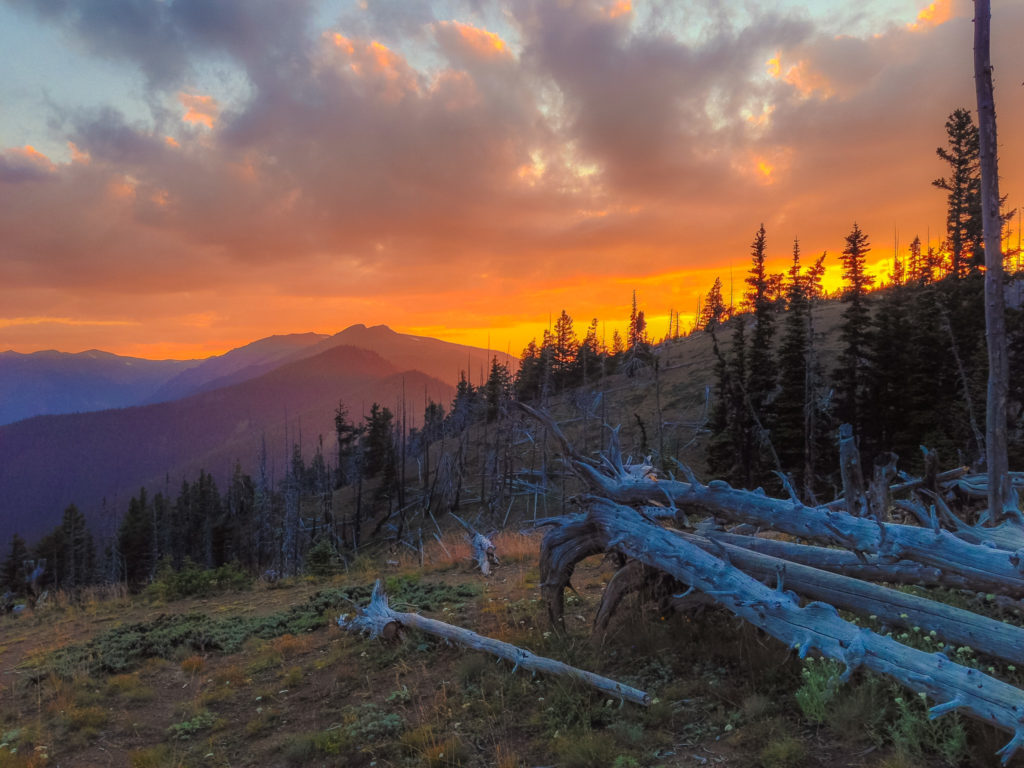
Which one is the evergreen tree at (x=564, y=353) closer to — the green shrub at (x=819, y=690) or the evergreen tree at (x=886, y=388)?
the evergreen tree at (x=886, y=388)

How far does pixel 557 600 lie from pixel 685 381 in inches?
2187

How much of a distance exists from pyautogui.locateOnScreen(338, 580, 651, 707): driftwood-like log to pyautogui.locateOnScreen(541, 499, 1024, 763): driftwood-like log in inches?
42.0

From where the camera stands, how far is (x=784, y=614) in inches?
181

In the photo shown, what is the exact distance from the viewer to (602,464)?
7648mm

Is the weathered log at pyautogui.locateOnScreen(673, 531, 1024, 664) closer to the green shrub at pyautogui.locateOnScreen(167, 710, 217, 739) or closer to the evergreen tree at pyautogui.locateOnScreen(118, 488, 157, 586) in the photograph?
the green shrub at pyautogui.locateOnScreen(167, 710, 217, 739)

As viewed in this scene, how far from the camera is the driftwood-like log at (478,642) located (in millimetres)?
5047

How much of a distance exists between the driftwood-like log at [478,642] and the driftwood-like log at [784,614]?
1068 millimetres

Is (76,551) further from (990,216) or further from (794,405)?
(990,216)

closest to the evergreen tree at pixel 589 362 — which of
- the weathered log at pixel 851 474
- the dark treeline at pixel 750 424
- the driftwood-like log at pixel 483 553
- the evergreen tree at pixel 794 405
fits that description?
the dark treeline at pixel 750 424

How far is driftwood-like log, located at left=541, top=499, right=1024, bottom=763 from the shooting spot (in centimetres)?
343

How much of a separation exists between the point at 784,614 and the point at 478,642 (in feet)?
12.0

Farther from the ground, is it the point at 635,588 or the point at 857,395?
the point at 857,395

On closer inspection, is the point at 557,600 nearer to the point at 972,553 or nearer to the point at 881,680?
the point at 881,680

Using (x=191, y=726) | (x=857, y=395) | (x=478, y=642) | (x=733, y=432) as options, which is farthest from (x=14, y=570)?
(x=857, y=395)
